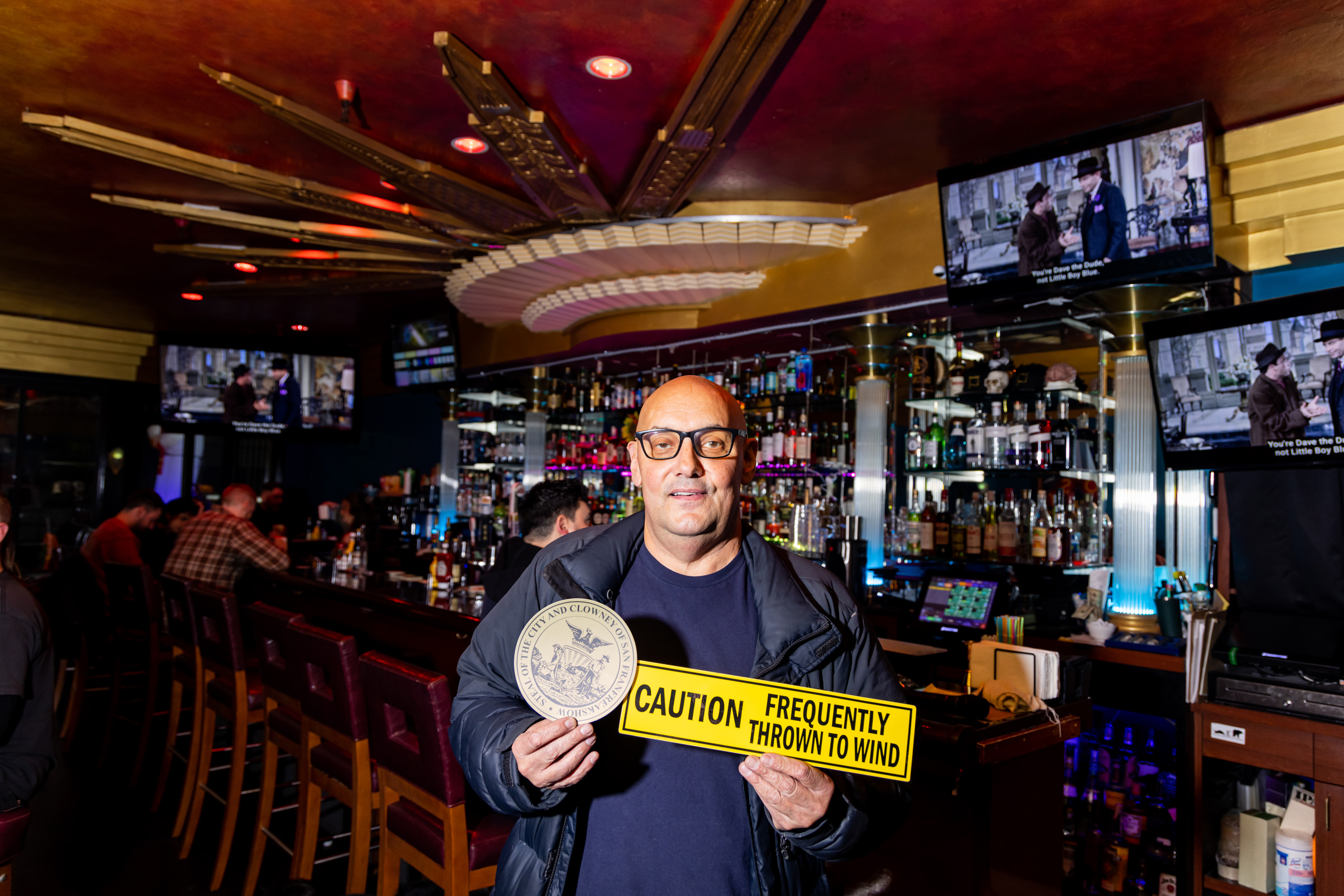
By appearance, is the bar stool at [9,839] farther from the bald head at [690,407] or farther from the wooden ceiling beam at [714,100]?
the wooden ceiling beam at [714,100]

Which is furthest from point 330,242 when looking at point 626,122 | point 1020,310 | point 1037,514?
point 1037,514

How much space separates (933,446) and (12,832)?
14.0 ft

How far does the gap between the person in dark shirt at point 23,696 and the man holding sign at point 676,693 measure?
5.10 ft

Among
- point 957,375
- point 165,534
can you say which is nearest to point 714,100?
point 957,375

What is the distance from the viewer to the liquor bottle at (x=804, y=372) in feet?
17.8

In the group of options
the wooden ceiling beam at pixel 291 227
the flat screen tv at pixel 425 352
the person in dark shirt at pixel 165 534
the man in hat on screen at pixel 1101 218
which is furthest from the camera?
the flat screen tv at pixel 425 352

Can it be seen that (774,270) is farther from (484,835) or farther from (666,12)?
(484,835)

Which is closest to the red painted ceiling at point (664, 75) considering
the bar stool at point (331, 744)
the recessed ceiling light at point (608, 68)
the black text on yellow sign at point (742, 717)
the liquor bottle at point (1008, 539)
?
the recessed ceiling light at point (608, 68)

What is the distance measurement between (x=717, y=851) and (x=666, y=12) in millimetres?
2716

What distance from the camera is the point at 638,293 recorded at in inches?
221

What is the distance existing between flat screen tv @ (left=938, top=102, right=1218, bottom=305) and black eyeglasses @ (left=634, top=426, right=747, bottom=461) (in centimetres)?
272

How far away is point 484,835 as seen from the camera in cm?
221

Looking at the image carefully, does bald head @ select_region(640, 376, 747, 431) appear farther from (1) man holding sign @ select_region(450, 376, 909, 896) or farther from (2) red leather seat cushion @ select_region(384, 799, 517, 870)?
(2) red leather seat cushion @ select_region(384, 799, 517, 870)

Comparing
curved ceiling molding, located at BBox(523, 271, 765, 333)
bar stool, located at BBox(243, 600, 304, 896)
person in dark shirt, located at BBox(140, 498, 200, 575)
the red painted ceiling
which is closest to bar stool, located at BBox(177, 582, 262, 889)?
bar stool, located at BBox(243, 600, 304, 896)
